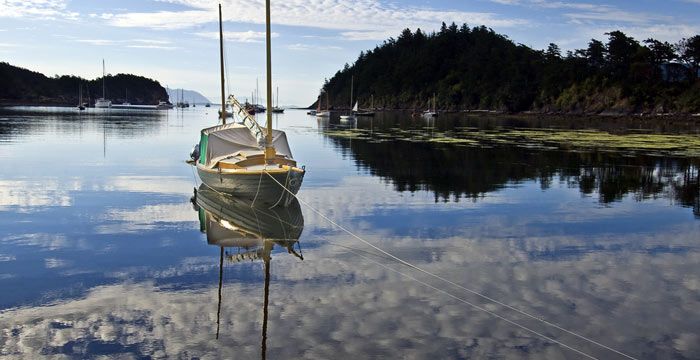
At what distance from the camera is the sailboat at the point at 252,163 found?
77.4ft

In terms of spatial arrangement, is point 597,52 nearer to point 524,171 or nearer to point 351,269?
point 524,171

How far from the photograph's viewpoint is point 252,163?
Result: 24906mm

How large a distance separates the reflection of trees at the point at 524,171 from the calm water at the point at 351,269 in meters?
0.39

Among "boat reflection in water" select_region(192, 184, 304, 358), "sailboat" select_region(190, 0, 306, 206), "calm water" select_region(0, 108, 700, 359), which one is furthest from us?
"sailboat" select_region(190, 0, 306, 206)

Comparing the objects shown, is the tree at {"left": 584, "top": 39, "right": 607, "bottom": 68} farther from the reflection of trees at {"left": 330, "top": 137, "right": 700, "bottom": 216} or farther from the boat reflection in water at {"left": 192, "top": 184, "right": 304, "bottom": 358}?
the boat reflection in water at {"left": 192, "top": 184, "right": 304, "bottom": 358}

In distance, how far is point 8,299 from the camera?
1341 centimetres

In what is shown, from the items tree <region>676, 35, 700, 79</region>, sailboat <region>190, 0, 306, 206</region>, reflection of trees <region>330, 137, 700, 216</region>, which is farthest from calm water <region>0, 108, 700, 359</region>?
tree <region>676, 35, 700, 79</region>

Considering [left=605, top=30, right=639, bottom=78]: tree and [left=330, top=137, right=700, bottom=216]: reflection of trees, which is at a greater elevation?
[left=605, top=30, right=639, bottom=78]: tree

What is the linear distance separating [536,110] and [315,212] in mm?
171349

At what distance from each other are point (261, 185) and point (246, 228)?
10.4 feet

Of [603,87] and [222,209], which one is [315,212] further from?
[603,87]

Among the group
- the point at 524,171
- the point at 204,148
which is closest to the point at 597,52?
the point at 524,171

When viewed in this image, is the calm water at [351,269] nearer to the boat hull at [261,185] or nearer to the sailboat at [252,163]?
the boat hull at [261,185]

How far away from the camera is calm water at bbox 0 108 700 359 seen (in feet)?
37.5
